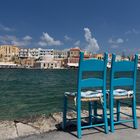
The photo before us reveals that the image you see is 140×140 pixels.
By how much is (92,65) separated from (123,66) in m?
0.87

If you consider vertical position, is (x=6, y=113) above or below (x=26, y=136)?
below

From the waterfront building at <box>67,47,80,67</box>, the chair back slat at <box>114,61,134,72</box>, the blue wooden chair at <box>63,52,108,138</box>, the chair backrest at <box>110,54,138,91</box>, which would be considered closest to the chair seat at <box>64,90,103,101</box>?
the blue wooden chair at <box>63,52,108,138</box>

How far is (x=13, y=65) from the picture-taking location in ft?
630

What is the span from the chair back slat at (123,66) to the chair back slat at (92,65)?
43 centimetres

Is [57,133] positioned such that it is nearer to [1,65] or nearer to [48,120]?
[48,120]

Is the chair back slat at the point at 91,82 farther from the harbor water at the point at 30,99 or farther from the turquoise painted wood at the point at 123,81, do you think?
the harbor water at the point at 30,99

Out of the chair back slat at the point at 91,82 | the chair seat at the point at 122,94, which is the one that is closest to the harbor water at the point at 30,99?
the chair seat at the point at 122,94

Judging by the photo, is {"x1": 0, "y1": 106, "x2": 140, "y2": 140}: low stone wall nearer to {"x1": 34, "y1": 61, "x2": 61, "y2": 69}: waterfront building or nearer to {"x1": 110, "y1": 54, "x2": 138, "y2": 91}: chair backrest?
{"x1": 110, "y1": 54, "x2": 138, "y2": 91}: chair backrest

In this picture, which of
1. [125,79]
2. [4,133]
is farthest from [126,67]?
[4,133]

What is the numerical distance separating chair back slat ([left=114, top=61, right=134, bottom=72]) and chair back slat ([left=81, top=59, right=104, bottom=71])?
425 millimetres

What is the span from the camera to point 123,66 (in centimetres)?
657

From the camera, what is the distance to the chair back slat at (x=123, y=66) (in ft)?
21.3

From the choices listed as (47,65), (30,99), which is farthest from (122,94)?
(47,65)

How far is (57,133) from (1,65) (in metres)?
189
